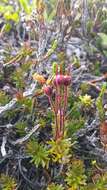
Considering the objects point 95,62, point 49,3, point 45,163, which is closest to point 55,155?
→ point 45,163

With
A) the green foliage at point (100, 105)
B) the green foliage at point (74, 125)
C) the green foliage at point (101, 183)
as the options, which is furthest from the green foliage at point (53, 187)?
the green foliage at point (100, 105)

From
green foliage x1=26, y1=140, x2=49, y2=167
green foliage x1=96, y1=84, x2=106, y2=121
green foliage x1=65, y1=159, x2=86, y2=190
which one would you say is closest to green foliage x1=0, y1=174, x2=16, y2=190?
green foliage x1=26, y1=140, x2=49, y2=167

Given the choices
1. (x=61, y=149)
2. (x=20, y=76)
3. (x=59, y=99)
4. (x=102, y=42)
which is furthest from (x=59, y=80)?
(x=102, y=42)

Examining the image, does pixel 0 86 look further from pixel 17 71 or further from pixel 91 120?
pixel 91 120

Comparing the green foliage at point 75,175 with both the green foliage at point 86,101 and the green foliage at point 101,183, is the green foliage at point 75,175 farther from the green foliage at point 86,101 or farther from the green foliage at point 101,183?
the green foliage at point 86,101

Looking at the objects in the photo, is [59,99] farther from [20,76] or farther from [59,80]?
[20,76]

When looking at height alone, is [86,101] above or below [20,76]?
below
